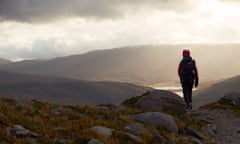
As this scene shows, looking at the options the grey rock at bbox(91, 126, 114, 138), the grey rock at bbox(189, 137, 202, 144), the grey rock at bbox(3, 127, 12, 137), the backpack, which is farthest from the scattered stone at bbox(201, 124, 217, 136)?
the grey rock at bbox(3, 127, 12, 137)

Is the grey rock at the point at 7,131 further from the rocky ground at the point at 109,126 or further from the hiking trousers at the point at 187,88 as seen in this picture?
the hiking trousers at the point at 187,88

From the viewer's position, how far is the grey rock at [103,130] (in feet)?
43.7

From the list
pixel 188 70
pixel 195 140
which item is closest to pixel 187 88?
pixel 188 70

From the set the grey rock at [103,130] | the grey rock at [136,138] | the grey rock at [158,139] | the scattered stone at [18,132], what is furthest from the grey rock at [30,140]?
the grey rock at [158,139]

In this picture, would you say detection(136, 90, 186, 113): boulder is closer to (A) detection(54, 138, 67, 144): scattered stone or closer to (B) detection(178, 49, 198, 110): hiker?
(B) detection(178, 49, 198, 110): hiker

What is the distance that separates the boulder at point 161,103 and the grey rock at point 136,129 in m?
7.46

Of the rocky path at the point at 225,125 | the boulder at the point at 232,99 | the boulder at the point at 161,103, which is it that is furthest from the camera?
the boulder at the point at 232,99

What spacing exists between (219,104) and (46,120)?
64.0ft

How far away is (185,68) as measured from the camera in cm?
2445

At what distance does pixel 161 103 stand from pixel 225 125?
3.90 m

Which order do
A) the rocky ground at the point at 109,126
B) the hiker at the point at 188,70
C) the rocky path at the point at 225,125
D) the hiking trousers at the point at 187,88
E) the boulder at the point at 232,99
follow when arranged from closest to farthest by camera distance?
the rocky ground at the point at 109,126 < the rocky path at the point at 225,125 < the hiker at the point at 188,70 < the hiking trousers at the point at 187,88 < the boulder at the point at 232,99

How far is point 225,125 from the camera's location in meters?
23.1

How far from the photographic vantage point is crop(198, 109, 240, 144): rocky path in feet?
63.5

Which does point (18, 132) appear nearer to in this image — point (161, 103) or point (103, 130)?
point (103, 130)
